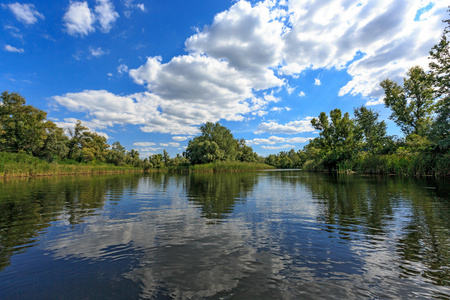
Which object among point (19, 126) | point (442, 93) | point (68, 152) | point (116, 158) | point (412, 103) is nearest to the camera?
point (442, 93)

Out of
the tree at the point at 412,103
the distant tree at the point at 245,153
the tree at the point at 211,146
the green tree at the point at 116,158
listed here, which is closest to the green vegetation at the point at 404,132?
the tree at the point at 412,103

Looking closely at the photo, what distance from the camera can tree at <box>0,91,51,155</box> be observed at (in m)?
46.5

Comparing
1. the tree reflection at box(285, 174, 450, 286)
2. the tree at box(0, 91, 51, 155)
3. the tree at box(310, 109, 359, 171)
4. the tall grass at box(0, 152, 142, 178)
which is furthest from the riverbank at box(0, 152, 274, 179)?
the tree reflection at box(285, 174, 450, 286)

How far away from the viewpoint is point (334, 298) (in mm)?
3025

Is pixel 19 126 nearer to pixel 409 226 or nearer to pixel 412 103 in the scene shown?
pixel 409 226

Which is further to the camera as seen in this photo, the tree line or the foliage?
the foliage

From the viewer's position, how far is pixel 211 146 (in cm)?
7681

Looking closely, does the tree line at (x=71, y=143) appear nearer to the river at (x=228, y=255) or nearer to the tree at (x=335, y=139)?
the tree at (x=335, y=139)

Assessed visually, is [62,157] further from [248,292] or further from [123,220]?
[248,292]

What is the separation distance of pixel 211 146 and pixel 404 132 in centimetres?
5555

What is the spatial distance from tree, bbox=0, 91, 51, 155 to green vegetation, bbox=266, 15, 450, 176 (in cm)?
7420

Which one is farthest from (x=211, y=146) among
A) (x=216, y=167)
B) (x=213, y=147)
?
(x=216, y=167)

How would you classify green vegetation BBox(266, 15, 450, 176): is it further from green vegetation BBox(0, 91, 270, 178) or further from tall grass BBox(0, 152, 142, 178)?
tall grass BBox(0, 152, 142, 178)

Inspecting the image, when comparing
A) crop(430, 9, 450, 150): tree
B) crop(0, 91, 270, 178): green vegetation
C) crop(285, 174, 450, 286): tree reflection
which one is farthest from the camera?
crop(0, 91, 270, 178): green vegetation
